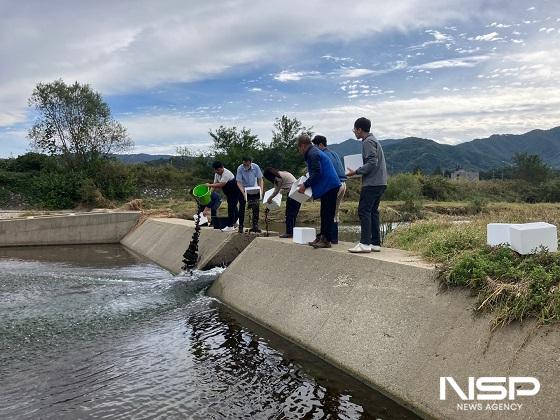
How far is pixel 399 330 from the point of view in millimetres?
5254

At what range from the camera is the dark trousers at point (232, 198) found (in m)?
12.2

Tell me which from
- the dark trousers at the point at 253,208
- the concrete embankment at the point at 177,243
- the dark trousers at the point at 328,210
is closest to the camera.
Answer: the dark trousers at the point at 328,210

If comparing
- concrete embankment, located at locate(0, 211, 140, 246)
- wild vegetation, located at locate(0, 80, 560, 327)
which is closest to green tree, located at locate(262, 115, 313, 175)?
wild vegetation, located at locate(0, 80, 560, 327)

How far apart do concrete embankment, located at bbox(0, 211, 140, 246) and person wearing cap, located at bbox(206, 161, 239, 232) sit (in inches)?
463

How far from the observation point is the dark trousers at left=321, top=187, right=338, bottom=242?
7.96m

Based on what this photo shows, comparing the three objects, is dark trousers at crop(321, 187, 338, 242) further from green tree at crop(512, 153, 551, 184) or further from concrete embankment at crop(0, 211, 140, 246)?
green tree at crop(512, 153, 551, 184)

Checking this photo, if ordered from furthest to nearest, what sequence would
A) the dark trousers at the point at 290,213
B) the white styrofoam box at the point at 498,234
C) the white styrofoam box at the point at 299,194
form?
the dark trousers at the point at 290,213, the white styrofoam box at the point at 299,194, the white styrofoam box at the point at 498,234

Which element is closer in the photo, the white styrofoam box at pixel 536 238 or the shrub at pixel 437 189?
the white styrofoam box at pixel 536 238

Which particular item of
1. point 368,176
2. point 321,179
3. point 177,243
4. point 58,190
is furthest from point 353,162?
point 58,190

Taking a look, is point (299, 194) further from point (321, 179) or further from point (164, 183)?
point (164, 183)

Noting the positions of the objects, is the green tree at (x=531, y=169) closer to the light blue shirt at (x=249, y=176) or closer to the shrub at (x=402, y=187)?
the shrub at (x=402, y=187)

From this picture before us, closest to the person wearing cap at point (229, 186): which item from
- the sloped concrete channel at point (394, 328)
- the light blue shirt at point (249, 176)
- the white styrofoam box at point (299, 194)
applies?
the light blue shirt at point (249, 176)

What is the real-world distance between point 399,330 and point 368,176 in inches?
105

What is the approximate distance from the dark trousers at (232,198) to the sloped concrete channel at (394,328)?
3.12 m
